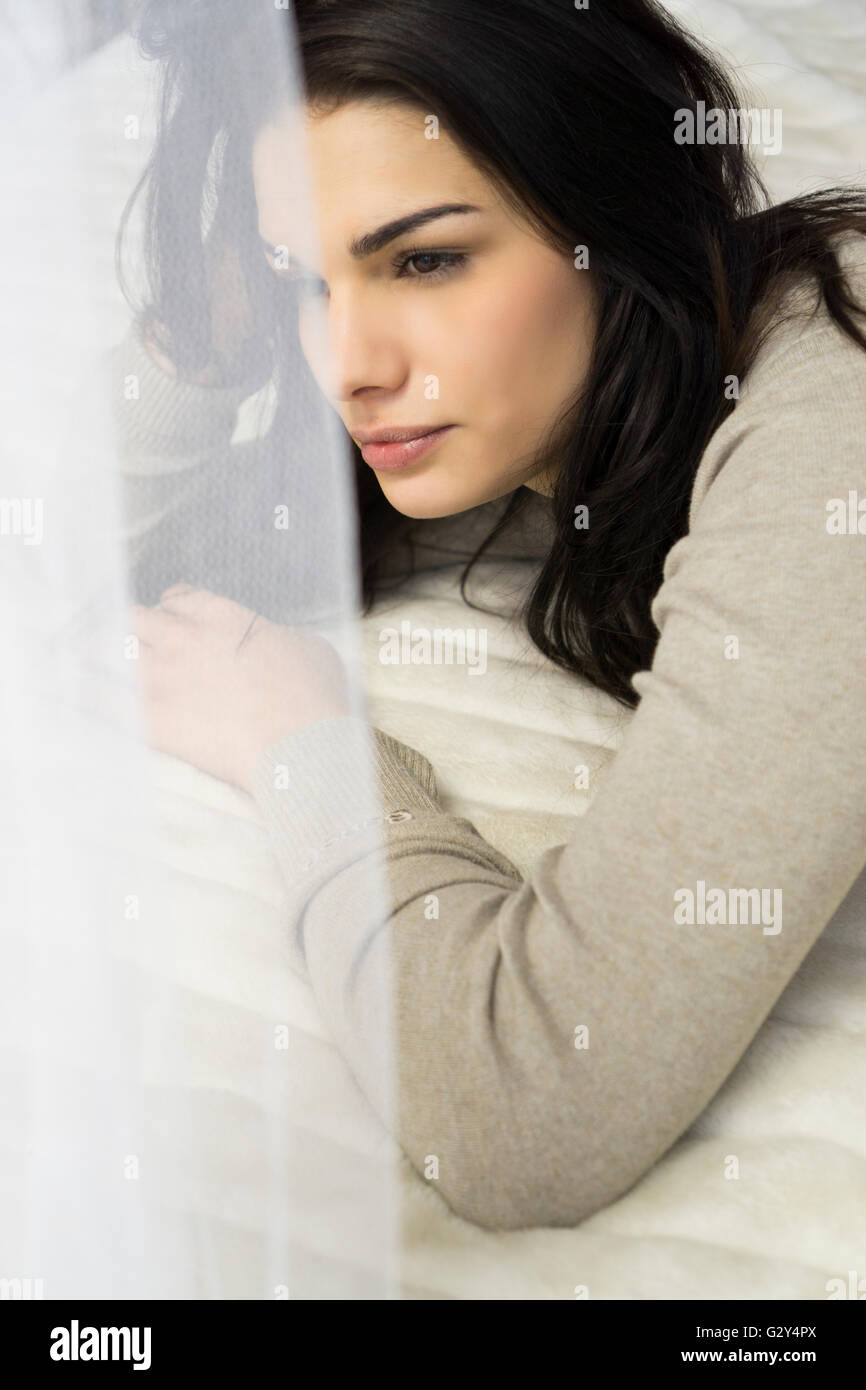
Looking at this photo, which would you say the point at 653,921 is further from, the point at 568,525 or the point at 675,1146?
the point at 568,525

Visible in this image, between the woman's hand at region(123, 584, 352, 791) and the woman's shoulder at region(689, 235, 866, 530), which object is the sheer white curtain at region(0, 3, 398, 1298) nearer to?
the woman's hand at region(123, 584, 352, 791)

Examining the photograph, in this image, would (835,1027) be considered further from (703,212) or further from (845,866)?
(703,212)

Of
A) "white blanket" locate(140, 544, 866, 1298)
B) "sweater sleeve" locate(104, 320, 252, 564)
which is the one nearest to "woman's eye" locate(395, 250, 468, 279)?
"sweater sleeve" locate(104, 320, 252, 564)

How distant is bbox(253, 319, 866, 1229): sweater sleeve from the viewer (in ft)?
1.75

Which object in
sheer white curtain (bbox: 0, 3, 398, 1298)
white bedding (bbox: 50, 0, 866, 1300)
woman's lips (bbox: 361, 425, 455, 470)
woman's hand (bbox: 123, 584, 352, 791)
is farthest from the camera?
woman's lips (bbox: 361, 425, 455, 470)

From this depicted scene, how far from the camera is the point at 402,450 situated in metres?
0.79

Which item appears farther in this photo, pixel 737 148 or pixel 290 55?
pixel 737 148

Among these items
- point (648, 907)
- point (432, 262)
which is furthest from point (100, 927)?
point (432, 262)

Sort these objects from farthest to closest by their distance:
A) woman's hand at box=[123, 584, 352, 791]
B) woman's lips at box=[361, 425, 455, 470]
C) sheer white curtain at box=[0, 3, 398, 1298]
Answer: woman's lips at box=[361, 425, 455, 470] → woman's hand at box=[123, 584, 352, 791] → sheer white curtain at box=[0, 3, 398, 1298]

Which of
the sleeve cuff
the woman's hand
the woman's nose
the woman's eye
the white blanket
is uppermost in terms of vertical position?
the woman's eye

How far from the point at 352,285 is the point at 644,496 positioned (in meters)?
0.27

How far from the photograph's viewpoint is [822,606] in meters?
0.57

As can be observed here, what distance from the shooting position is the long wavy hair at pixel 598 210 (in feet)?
1.95
